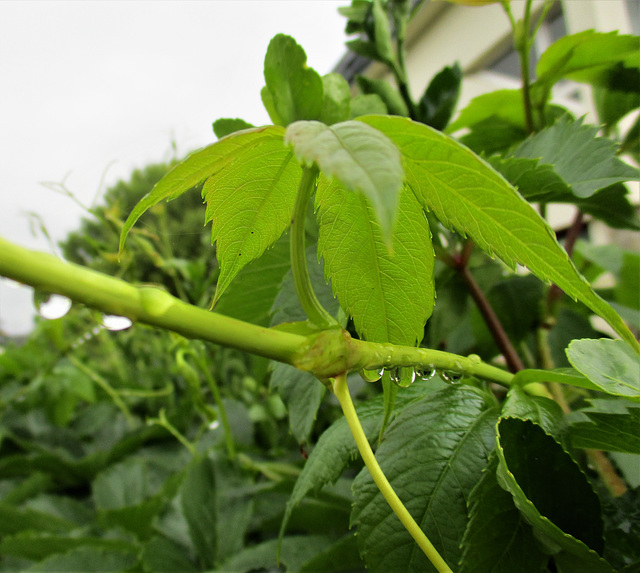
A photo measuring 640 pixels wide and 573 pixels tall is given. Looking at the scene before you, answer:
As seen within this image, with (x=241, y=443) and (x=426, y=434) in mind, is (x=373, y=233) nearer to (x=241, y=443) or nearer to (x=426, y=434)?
(x=426, y=434)

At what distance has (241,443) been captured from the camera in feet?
2.43

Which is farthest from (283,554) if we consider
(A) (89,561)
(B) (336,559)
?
(A) (89,561)

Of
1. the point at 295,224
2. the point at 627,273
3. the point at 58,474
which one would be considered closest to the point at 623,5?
the point at 627,273

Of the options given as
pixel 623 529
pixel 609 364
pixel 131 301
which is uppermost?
pixel 131 301

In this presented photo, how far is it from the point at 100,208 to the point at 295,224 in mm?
617

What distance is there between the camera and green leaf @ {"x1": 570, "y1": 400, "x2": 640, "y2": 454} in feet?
0.70

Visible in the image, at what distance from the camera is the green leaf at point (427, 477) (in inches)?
8.6

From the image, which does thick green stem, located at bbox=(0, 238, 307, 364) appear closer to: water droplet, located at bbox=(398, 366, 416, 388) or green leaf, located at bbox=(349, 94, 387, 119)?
water droplet, located at bbox=(398, 366, 416, 388)

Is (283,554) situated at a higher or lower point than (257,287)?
lower

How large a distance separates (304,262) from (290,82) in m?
0.14

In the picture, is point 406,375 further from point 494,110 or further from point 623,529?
point 494,110

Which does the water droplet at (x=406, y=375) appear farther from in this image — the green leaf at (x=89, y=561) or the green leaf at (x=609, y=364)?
the green leaf at (x=89, y=561)

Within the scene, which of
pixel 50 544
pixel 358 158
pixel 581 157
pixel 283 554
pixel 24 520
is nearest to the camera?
pixel 358 158

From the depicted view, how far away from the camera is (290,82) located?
28 cm
